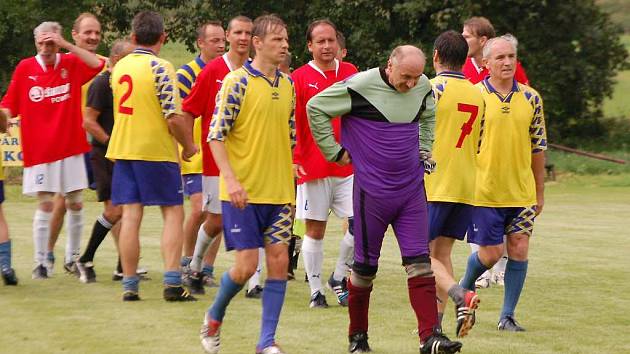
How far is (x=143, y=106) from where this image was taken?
958 centimetres

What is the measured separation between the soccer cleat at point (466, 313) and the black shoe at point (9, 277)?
15.1 ft

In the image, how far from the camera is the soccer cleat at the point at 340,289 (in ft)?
32.8

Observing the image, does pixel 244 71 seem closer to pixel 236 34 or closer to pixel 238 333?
→ pixel 238 333

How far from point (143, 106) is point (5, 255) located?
202 centimetres

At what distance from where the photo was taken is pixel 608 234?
15.8 metres

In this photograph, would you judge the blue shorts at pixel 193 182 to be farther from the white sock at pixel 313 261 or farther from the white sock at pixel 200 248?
the white sock at pixel 313 261

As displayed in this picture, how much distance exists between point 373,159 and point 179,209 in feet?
8.95

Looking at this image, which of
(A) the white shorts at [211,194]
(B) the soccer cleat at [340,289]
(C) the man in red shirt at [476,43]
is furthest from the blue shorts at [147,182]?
(C) the man in red shirt at [476,43]

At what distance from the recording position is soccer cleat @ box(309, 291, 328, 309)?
9.81 metres

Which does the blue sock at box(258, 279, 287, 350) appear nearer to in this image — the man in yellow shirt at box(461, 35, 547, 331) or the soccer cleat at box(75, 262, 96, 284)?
the man in yellow shirt at box(461, 35, 547, 331)

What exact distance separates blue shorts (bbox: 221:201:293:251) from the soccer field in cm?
74

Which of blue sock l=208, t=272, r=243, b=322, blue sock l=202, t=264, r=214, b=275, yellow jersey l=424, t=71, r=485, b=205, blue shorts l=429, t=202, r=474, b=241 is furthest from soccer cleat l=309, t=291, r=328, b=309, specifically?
blue sock l=208, t=272, r=243, b=322

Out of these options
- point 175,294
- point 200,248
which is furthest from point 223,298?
point 200,248

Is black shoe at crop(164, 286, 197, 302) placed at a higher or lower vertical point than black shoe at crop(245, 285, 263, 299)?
higher
